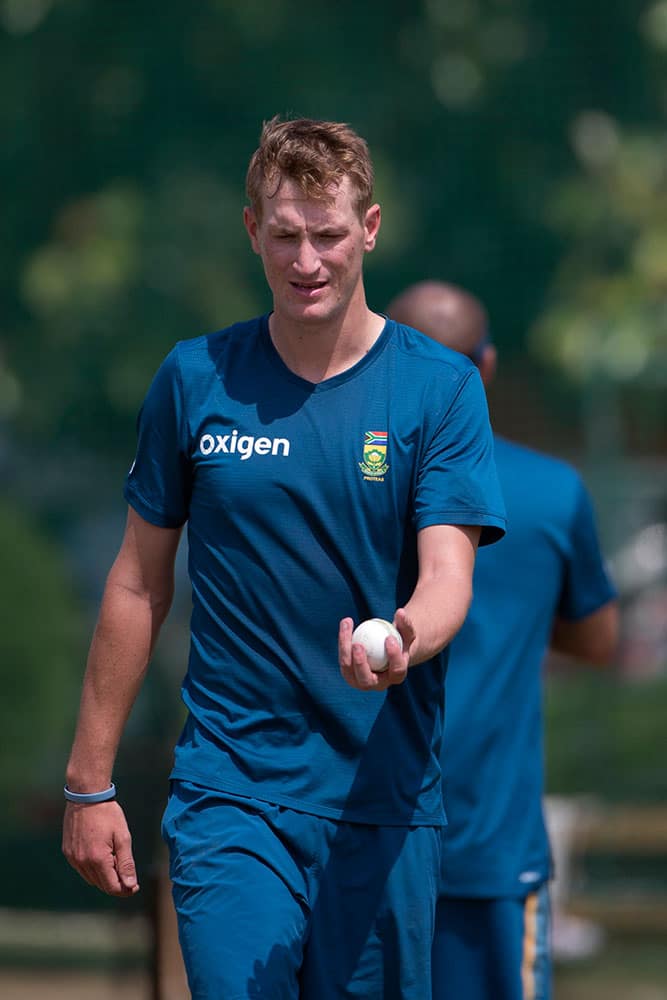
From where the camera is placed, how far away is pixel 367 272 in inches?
390

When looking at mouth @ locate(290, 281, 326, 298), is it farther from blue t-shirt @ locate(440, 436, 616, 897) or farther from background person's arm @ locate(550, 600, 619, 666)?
background person's arm @ locate(550, 600, 619, 666)

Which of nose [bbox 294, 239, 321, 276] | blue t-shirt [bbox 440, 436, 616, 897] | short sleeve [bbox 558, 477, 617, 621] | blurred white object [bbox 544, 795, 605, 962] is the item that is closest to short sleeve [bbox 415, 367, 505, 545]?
nose [bbox 294, 239, 321, 276]

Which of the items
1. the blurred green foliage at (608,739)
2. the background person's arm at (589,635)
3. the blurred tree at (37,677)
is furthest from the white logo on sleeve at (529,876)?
the blurred tree at (37,677)

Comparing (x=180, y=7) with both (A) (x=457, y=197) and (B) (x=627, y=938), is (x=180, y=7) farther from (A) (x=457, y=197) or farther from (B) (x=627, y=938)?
(B) (x=627, y=938)

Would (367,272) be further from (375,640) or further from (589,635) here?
(375,640)

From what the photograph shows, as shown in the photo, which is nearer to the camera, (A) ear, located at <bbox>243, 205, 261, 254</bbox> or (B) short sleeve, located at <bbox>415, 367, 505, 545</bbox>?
(B) short sleeve, located at <bbox>415, 367, 505, 545</bbox>

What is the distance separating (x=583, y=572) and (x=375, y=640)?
1808 mm

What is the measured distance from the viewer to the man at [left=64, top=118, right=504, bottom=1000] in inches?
133

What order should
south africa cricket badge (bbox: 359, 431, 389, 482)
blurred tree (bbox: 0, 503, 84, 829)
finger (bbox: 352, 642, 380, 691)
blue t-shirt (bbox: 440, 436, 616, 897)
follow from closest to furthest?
finger (bbox: 352, 642, 380, 691), south africa cricket badge (bbox: 359, 431, 389, 482), blue t-shirt (bbox: 440, 436, 616, 897), blurred tree (bbox: 0, 503, 84, 829)

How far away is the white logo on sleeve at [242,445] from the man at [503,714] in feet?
3.75

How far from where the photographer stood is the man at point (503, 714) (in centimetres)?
→ 434

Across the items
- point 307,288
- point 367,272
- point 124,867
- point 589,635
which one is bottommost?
point 124,867

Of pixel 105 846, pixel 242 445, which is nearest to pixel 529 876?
pixel 105 846

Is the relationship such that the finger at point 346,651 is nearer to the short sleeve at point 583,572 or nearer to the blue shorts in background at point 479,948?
the blue shorts in background at point 479,948
